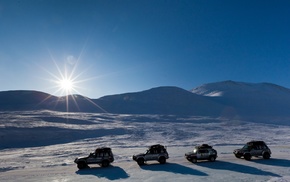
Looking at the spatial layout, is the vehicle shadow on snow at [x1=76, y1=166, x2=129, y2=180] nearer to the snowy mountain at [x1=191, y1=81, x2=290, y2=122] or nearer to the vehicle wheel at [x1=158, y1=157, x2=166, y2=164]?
the vehicle wheel at [x1=158, y1=157, x2=166, y2=164]

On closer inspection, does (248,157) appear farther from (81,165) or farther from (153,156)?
(81,165)

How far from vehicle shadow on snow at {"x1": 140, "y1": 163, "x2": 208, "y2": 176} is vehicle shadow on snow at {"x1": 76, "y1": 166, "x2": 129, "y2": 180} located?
2.75m

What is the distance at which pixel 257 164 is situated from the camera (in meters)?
26.0

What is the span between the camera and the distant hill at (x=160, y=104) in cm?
12286

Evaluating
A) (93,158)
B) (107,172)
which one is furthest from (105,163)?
(107,172)

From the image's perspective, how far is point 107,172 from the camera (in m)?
23.4

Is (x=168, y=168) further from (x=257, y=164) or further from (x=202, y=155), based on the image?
(x=257, y=164)

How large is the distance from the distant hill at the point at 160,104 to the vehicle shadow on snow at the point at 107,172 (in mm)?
94815

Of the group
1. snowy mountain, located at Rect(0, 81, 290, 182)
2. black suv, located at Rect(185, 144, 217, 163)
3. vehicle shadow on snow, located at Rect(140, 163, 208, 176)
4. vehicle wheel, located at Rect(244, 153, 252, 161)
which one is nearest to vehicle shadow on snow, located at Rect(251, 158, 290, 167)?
snowy mountain, located at Rect(0, 81, 290, 182)

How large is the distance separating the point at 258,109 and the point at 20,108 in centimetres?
12405

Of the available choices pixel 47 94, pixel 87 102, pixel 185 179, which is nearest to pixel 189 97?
pixel 87 102

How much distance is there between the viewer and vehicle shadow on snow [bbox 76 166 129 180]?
2169 cm

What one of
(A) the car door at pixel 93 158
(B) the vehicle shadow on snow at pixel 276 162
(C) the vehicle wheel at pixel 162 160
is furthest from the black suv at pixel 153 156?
(B) the vehicle shadow on snow at pixel 276 162

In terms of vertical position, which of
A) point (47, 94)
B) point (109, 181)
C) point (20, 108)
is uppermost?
point (47, 94)
